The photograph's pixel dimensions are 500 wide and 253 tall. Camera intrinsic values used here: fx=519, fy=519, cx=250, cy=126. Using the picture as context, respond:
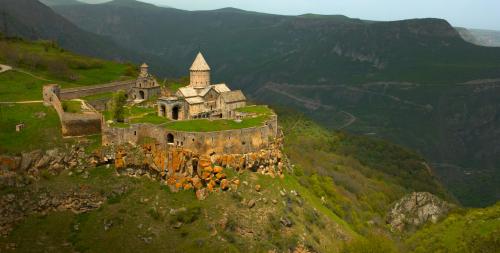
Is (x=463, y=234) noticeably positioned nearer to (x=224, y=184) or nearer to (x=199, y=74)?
(x=224, y=184)

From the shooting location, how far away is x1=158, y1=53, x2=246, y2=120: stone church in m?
53.6

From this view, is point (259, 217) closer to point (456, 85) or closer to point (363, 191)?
point (363, 191)

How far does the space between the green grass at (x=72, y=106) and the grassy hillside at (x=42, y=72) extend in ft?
13.9

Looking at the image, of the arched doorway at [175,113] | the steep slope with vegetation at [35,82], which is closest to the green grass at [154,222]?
the steep slope with vegetation at [35,82]

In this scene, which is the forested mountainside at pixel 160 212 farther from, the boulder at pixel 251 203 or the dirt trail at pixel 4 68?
the dirt trail at pixel 4 68

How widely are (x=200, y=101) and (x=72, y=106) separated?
14.3 metres

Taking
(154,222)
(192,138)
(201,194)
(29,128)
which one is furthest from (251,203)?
(29,128)

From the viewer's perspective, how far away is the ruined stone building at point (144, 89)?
63.1m

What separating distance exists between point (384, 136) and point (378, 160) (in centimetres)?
5189

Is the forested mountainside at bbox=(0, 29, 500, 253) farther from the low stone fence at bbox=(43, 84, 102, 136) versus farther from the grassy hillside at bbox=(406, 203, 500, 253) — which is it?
the low stone fence at bbox=(43, 84, 102, 136)

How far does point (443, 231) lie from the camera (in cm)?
5616

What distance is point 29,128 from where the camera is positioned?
167 ft

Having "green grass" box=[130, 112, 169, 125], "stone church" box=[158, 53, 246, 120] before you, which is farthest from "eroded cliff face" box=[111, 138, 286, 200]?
"stone church" box=[158, 53, 246, 120]

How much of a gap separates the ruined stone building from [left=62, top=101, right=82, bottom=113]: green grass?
6.95 metres
